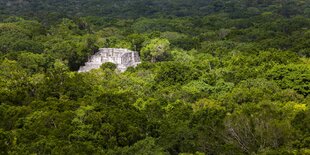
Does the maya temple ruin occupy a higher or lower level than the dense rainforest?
lower

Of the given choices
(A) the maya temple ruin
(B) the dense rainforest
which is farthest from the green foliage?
(A) the maya temple ruin

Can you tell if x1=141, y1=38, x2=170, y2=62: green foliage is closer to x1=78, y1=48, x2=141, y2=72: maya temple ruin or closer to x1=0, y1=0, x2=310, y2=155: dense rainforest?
x1=0, y1=0, x2=310, y2=155: dense rainforest

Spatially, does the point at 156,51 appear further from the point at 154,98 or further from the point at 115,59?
the point at 154,98

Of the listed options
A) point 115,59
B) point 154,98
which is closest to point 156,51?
point 115,59

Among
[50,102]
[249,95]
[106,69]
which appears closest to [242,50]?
[106,69]

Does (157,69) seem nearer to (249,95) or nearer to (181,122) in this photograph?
(249,95)
